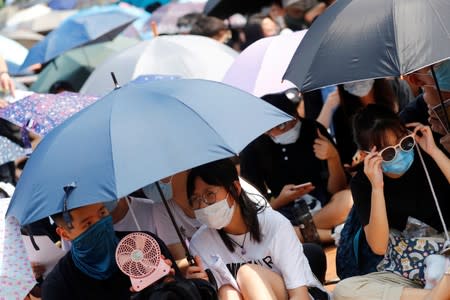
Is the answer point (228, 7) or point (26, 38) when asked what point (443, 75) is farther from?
point (26, 38)

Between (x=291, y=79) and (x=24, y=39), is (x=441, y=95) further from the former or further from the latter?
(x=24, y=39)

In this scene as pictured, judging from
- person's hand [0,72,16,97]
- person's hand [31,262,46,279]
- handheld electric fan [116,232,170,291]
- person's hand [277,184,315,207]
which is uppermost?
handheld electric fan [116,232,170,291]

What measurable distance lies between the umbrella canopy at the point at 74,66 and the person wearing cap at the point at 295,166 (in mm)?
3779

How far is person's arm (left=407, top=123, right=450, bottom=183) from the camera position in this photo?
15.1 ft

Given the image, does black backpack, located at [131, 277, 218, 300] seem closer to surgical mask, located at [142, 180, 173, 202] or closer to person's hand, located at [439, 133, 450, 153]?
surgical mask, located at [142, 180, 173, 202]

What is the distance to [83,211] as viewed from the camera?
4.77 meters

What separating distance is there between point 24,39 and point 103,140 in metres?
10.0

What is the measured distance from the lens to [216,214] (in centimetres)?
479

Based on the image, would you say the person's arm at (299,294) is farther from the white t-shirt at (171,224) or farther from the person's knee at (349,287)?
the white t-shirt at (171,224)

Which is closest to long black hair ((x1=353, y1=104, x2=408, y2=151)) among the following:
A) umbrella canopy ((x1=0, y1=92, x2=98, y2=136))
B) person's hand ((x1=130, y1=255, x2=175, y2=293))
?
person's hand ((x1=130, y1=255, x2=175, y2=293))

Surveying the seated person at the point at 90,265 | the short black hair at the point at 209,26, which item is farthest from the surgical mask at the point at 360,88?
the short black hair at the point at 209,26

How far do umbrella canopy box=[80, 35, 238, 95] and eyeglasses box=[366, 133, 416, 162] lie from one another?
9.29ft

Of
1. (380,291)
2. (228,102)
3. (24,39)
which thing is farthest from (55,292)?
(24,39)

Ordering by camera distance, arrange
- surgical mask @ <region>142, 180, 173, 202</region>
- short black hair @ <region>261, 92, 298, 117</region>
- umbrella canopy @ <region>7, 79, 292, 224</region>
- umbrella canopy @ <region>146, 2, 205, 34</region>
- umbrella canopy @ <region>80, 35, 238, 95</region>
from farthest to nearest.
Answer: umbrella canopy @ <region>146, 2, 205, 34</region> → umbrella canopy @ <region>80, 35, 238, 95</region> → short black hair @ <region>261, 92, 298, 117</region> → surgical mask @ <region>142, 180, 173, 202</region> → umbrella canopy @ <region>7, 79, 292, 224</region>
